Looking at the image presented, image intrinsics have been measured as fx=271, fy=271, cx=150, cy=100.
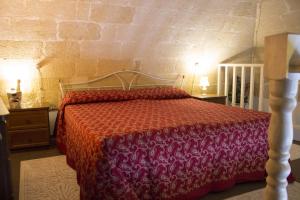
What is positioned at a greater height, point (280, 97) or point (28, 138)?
point (280, 97)

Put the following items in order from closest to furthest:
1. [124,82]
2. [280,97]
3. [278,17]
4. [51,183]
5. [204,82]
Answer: [280,97] < [51,183] < [124,82] < [278,17] < [204,82]

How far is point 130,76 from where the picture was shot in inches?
164

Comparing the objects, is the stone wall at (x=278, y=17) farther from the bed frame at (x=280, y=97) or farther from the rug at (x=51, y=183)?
the bed frame at (x=280, y=97)

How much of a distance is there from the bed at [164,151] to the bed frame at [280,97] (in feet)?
3.63

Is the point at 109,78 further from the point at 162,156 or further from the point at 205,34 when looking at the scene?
the point at 162,156

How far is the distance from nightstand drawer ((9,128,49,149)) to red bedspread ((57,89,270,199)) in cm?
76

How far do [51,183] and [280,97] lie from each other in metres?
2.25

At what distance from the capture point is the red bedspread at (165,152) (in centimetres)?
181

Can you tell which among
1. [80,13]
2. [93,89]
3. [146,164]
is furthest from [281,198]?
[93,89]

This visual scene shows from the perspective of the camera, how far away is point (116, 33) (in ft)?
12.2

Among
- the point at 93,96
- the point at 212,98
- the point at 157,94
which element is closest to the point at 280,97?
the point at 93,96

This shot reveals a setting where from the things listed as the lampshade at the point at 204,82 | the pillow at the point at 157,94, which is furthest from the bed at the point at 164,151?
the lampshade at the point at 204,82

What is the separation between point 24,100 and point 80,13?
54.2 inches

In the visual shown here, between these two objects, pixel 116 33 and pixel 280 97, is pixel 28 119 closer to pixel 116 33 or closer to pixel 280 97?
pixel 116 33
